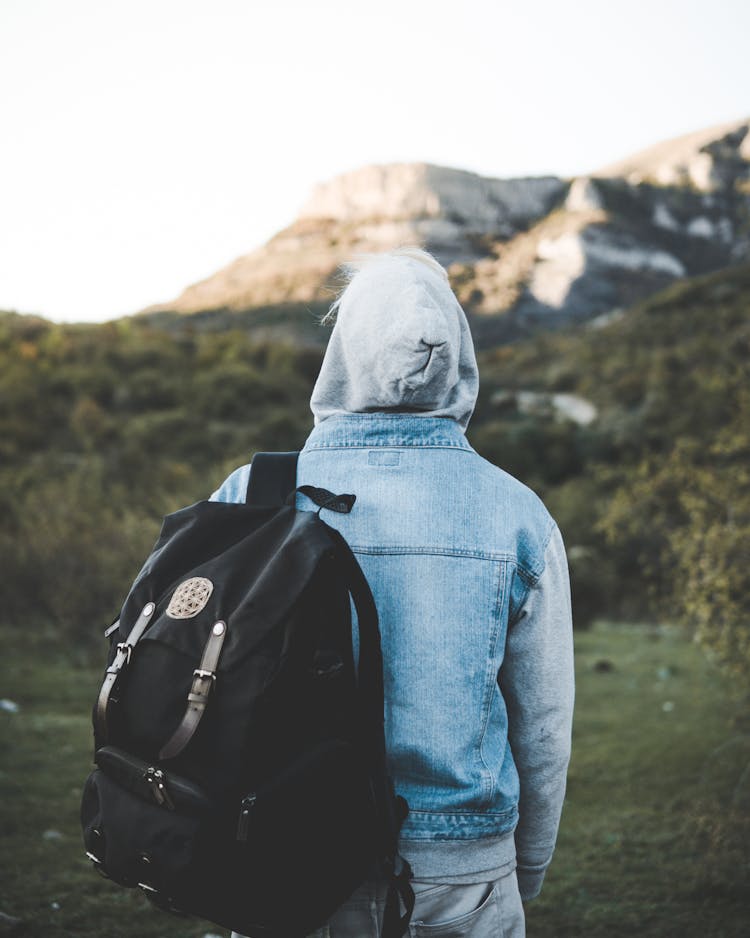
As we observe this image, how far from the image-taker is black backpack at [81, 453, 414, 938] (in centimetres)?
126

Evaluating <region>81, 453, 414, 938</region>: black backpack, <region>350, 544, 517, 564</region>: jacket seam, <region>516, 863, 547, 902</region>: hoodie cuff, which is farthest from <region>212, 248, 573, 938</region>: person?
<region>516, 863, 547, 902</region>: hoodie cuff

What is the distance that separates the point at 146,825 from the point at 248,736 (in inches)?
9.7

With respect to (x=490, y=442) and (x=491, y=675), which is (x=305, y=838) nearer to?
(x=491, y=675)

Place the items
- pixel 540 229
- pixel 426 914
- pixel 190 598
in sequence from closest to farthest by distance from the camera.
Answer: pixel 190 598
pixel 426 914
pixel 540 229

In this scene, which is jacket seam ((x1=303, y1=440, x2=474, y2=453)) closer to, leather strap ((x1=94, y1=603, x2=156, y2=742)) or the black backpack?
the black backpack

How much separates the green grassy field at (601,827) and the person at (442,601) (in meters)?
2.62

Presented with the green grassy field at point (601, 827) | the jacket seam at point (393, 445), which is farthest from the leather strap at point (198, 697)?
the green grassy field at point (601, 827)

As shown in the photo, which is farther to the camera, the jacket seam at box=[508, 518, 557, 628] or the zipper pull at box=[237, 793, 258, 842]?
the jacket seam at box=[508, 518, 557, 628]

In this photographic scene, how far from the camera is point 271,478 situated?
5.31ft

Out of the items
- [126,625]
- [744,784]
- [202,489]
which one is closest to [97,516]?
[202,489]

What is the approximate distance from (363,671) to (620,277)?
89.6m

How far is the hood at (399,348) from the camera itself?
158cm

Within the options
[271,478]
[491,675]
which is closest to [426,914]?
[491,675]

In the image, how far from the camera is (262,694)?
4.11 feet
